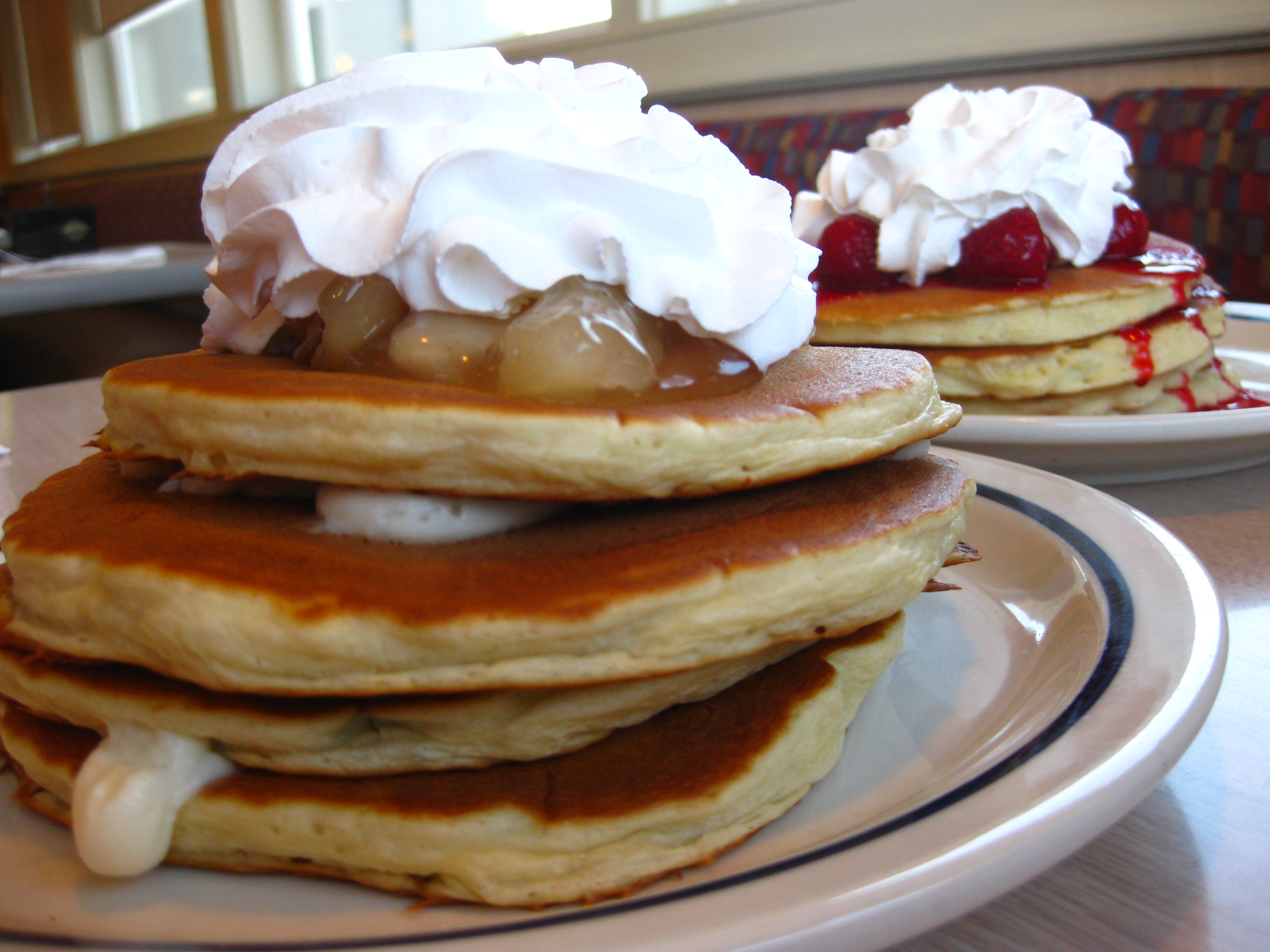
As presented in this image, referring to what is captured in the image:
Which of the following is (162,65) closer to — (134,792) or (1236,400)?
(1236,400)

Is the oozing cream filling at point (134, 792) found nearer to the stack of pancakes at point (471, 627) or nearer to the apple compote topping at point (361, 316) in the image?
the stack of pancakes at point (471, 627)

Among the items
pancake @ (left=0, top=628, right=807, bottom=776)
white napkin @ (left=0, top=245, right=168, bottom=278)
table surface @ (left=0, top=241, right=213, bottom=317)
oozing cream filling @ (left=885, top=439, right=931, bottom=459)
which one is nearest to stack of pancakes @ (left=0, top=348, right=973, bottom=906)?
pancake @ (left=0, top=628, right=807, bottom=776)

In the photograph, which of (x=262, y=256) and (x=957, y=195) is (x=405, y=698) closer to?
(x=262, y=256)

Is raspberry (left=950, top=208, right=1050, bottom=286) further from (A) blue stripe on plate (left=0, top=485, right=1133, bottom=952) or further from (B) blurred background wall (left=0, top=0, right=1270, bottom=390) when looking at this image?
(B) blurred background wall (left=0, top=0, right=1270, bottom=390)

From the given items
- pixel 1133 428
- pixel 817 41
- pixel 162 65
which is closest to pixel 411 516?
pixel 1133 428

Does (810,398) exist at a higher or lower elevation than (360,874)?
higher

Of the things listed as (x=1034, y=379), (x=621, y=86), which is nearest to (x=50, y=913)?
(x=621, y=86)
